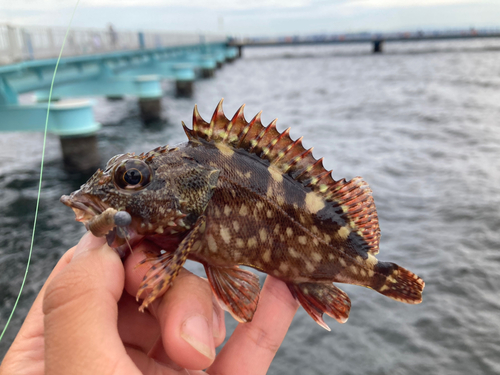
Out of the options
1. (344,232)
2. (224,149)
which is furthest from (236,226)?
(344,232)

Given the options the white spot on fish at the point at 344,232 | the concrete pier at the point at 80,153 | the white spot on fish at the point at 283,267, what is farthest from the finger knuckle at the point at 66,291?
the concrete pier at the point at 80,153

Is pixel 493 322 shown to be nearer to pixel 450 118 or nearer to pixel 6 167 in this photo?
pixel 6 167

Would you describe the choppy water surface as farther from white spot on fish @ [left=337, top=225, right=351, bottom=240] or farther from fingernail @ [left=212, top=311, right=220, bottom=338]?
fingernail @ [left=212, top=311, right=220, bottom=338]

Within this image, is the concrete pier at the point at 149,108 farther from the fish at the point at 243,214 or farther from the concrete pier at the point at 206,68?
the concrete pier at the point at 206,68

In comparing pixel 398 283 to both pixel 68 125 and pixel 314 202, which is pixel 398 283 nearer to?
pixel 314 202

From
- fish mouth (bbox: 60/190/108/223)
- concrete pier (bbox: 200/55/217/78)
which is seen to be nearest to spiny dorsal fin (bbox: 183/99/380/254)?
fish mouth (bbox: 60/190/108/223)

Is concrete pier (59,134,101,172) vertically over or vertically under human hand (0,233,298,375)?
under
